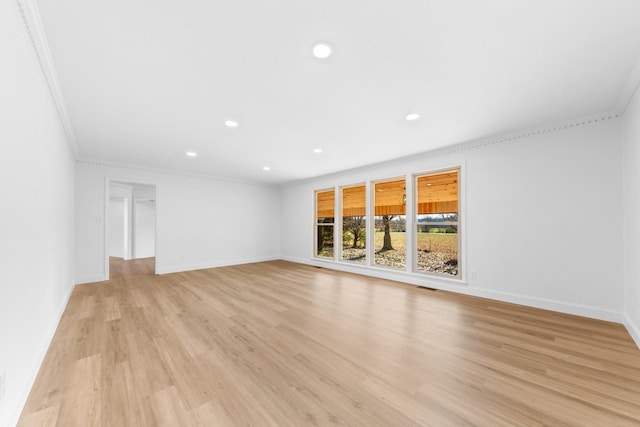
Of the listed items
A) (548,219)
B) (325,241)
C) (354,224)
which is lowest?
(325,241)

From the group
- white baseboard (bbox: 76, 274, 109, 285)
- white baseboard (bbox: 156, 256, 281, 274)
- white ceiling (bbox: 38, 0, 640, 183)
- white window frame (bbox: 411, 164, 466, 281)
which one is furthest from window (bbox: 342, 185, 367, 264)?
white baseboard (bbox: 76, 274, 109, 285)

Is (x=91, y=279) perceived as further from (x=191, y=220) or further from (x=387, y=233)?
(x=387, y=233)

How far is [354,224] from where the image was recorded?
6078 mm

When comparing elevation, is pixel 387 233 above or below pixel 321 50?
below

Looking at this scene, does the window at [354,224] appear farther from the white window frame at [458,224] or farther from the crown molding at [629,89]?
the crown molding at [629,89]

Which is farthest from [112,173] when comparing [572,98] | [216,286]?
[572,98]

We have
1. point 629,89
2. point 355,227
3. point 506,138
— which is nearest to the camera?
point 629,89

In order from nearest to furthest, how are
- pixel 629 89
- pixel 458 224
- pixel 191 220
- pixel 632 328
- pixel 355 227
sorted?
1. pixel 629 89
2. pixel 632 328
3. pixel 458 224
4. pixel 355 227
5. pixel 191 220

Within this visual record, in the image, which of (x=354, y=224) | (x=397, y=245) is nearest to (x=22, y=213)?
(x=397, y=245)

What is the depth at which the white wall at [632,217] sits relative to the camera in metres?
2.36

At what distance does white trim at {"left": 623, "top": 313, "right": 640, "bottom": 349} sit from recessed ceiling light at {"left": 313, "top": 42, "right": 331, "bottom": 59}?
389cm

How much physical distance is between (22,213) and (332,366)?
2.47 meters

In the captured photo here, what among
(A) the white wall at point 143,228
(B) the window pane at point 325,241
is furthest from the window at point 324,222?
(A) the white wall at point 143,228

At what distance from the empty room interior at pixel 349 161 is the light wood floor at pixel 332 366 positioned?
19mm
